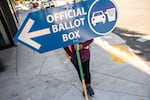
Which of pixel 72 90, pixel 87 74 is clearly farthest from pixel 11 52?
pixel 87 74

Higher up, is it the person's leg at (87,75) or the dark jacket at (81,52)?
the dark jacket at (81,52)

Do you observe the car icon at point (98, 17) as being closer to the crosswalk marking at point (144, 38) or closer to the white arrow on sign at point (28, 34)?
the white arrow on sign at point (28, 34)

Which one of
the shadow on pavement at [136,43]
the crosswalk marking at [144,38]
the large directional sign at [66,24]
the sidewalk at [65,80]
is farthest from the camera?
the crosswalk marking at [144,38]

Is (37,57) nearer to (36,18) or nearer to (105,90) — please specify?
(105,90)

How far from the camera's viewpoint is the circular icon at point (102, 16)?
7.10 ft

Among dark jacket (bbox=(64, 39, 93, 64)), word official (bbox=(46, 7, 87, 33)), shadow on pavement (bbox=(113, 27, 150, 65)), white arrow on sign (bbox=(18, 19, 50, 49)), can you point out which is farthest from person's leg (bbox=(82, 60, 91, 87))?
shadow on pavement (bbox=(113, 27, 150, 65))

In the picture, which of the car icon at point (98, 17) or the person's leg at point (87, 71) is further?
the person's leg at point (87, 71)

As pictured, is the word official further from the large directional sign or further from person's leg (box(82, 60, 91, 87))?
person's leg (box(82, 60, 91, 87))

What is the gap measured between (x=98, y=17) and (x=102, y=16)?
5cm

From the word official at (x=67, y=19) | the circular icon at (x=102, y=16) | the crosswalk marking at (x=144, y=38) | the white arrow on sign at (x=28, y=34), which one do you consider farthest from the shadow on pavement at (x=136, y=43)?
the white arrow on sign at (x=28, y=34)

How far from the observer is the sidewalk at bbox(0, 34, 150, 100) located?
386cm

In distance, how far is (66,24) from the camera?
214 cm

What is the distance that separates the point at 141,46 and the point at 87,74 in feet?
9.24

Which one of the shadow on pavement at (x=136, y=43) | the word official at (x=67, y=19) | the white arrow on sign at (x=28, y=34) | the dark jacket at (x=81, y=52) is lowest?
the shadow on pavement at (x=136, y=43)
